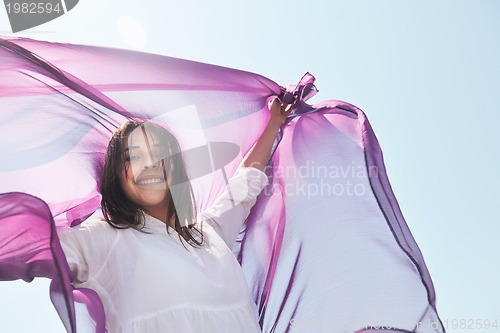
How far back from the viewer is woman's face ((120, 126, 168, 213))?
92.5 inches

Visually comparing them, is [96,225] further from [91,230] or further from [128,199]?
[128,199]

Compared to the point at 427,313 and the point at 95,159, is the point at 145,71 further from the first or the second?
the point at 427,313

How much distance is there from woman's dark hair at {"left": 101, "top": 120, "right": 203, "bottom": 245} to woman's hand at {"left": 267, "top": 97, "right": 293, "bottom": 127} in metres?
0.65

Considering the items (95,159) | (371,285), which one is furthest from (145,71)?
(371,285)

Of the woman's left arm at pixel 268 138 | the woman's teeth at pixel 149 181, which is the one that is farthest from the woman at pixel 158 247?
the woman's left arm at pixel 268 138

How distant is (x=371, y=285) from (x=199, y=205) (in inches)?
37.9

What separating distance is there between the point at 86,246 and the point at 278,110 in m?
1.37

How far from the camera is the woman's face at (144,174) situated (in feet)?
7.71

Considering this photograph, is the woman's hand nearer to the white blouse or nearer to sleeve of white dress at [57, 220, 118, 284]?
the white blouse

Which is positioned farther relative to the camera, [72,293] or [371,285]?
[371,285]

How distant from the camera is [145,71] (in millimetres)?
2686

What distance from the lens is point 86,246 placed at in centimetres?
204

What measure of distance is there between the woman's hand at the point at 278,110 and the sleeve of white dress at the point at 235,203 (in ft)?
1.15

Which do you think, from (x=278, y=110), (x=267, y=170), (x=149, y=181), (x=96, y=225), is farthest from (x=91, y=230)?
(x=278, y=110)
